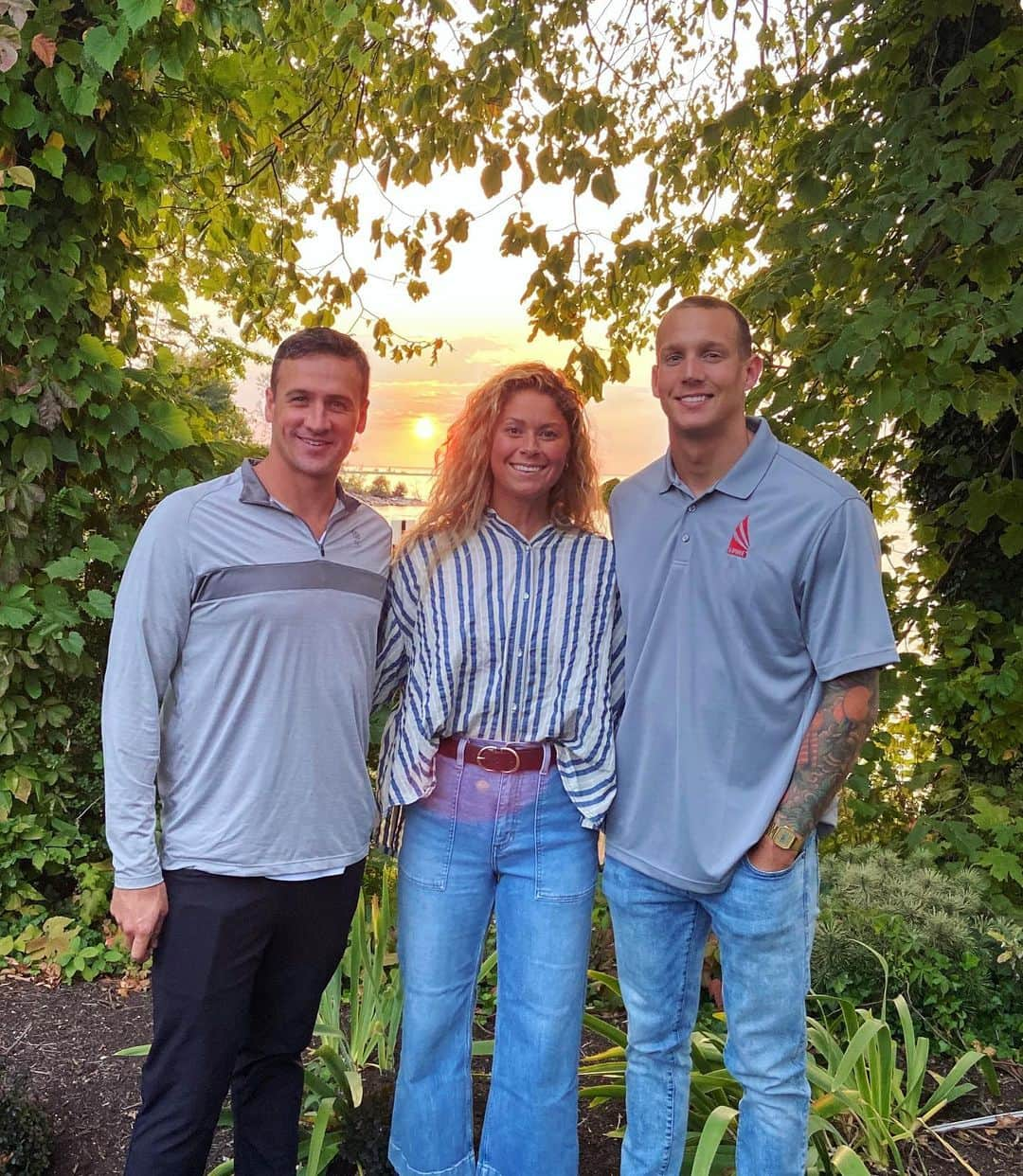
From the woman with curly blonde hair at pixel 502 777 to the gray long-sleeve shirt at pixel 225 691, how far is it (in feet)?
0.78

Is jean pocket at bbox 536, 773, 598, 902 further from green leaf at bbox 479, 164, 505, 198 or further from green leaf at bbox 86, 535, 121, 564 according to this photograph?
green leaf at bbox 479, 164, 505, 198

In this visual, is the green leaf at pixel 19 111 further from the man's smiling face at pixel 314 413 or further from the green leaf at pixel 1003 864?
the green leaf at pixel 1003 864

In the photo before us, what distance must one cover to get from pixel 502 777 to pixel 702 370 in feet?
3.05

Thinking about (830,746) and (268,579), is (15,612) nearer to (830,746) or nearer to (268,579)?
(268,579)

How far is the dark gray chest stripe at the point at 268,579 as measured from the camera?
1845 millimetres

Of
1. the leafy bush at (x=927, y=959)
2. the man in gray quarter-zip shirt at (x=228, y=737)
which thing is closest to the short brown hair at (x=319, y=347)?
the man in gray quarter-zip shirt at (x=228, y=737)

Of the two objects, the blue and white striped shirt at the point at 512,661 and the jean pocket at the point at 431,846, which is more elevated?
the blue and white striped shirt at the point at 512,661

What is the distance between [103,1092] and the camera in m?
2.74

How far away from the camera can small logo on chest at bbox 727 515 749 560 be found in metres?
1.92

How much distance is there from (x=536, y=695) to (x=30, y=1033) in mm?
2212

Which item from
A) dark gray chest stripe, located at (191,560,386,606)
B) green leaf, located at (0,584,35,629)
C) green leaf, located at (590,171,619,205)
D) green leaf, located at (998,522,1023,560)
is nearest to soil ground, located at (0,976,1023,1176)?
green leaf, located at (0,584,35,629)

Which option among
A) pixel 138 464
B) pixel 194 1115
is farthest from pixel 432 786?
pixel 138 464

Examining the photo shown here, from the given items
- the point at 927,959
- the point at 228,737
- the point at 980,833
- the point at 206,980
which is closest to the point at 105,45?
the point at 228,737

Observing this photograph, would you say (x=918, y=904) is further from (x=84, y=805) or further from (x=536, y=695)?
(x=84, y=805)
